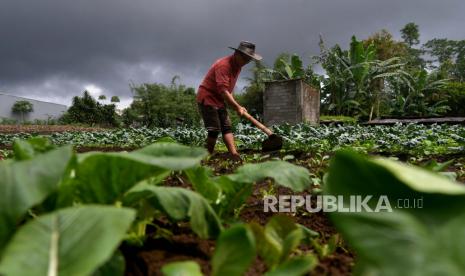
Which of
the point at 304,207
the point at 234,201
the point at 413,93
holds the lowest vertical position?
the point at 304,207

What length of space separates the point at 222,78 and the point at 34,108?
146 ft

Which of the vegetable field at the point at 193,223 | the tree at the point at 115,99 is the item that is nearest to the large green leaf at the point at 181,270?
the vegetable field at the point at 193,223

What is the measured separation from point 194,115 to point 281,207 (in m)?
27.1

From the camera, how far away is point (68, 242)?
24.8 inches

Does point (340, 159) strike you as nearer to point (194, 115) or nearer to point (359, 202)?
point (359, 202)

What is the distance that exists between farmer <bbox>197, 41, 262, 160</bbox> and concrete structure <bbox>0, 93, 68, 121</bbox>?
34.7 meters

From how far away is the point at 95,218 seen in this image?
0.64m

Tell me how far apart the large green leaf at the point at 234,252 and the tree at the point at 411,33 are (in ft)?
182

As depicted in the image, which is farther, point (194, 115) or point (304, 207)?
point (194, 115)

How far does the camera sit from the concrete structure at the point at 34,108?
39303 mm

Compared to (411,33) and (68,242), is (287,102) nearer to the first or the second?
(68,242)

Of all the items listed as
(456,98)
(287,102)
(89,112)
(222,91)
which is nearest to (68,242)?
(222,91)

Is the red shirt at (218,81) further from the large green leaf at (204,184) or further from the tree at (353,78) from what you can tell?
the tree at (353,78)

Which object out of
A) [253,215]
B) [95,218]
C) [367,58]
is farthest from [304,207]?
[367,58]
